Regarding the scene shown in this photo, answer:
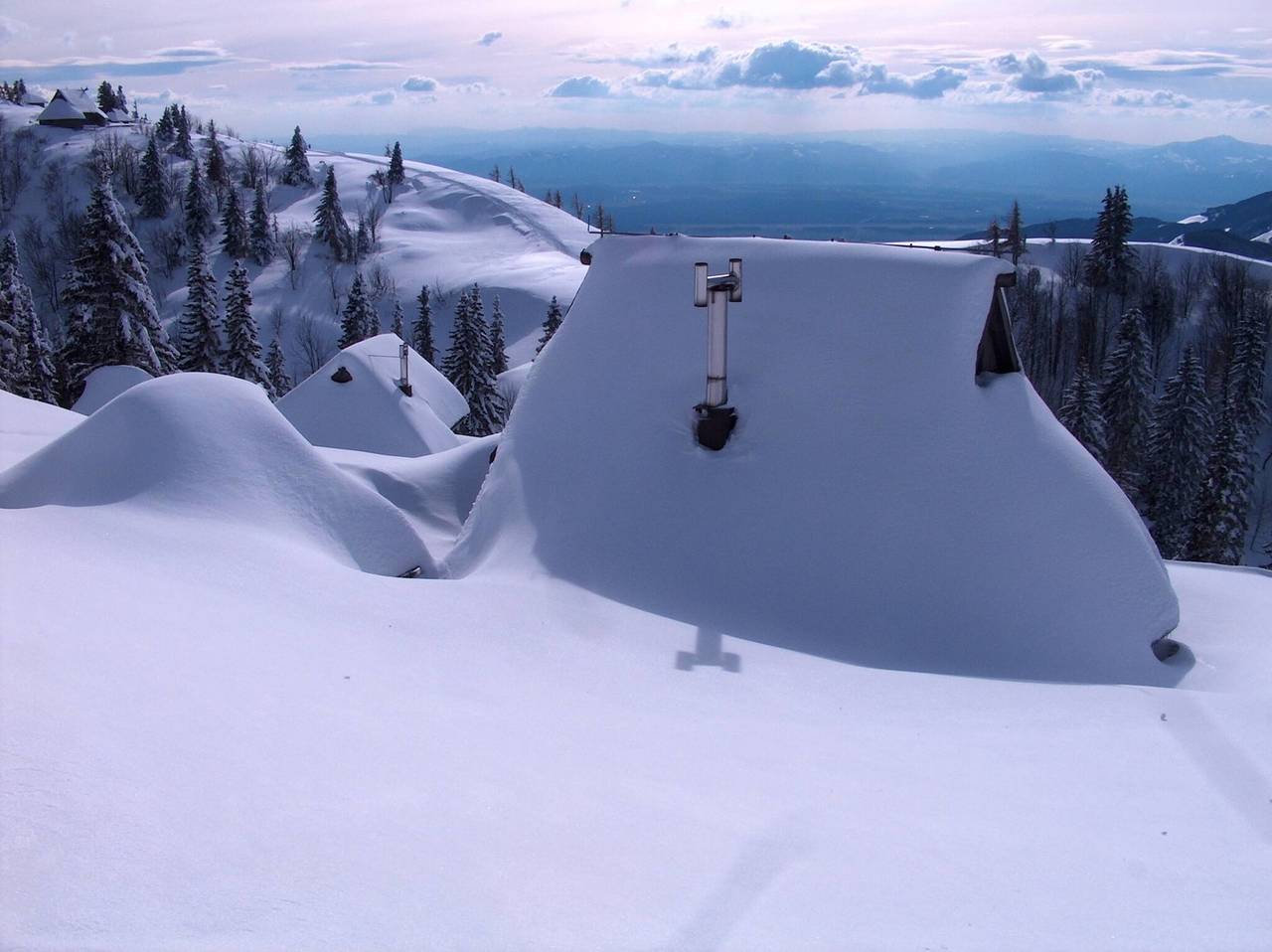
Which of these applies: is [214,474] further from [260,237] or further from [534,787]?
[260,237]

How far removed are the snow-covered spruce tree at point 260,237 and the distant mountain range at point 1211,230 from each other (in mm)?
55355

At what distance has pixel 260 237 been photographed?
76.4 metres

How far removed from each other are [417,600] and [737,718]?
2693 millimetres

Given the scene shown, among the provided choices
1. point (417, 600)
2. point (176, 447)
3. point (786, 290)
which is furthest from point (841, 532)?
point (176, 447)

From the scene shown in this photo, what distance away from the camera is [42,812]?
3.25 m

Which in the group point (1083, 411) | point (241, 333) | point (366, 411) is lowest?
point (1083, 411)

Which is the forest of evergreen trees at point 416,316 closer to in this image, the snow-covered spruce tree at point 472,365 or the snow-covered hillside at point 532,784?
the snow-covered spruce tree at point 472,365

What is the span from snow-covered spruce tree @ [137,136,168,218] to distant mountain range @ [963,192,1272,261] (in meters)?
67.2

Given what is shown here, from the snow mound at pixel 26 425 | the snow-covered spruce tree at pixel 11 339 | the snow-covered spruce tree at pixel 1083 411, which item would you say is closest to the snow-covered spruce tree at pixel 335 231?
the snow-covered spruce tree at pixel 11 339

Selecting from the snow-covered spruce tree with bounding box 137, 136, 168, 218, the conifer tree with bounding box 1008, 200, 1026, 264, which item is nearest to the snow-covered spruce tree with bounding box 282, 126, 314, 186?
the snow-covered spruce tree with bounding box 137, 136, 168, 218

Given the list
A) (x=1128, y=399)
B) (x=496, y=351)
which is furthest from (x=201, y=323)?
(x=1128, y=399)

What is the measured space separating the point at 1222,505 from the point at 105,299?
1561 inches

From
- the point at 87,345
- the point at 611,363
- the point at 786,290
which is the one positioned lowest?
the point at 87,345

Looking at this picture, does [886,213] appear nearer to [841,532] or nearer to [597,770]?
[841,532]
